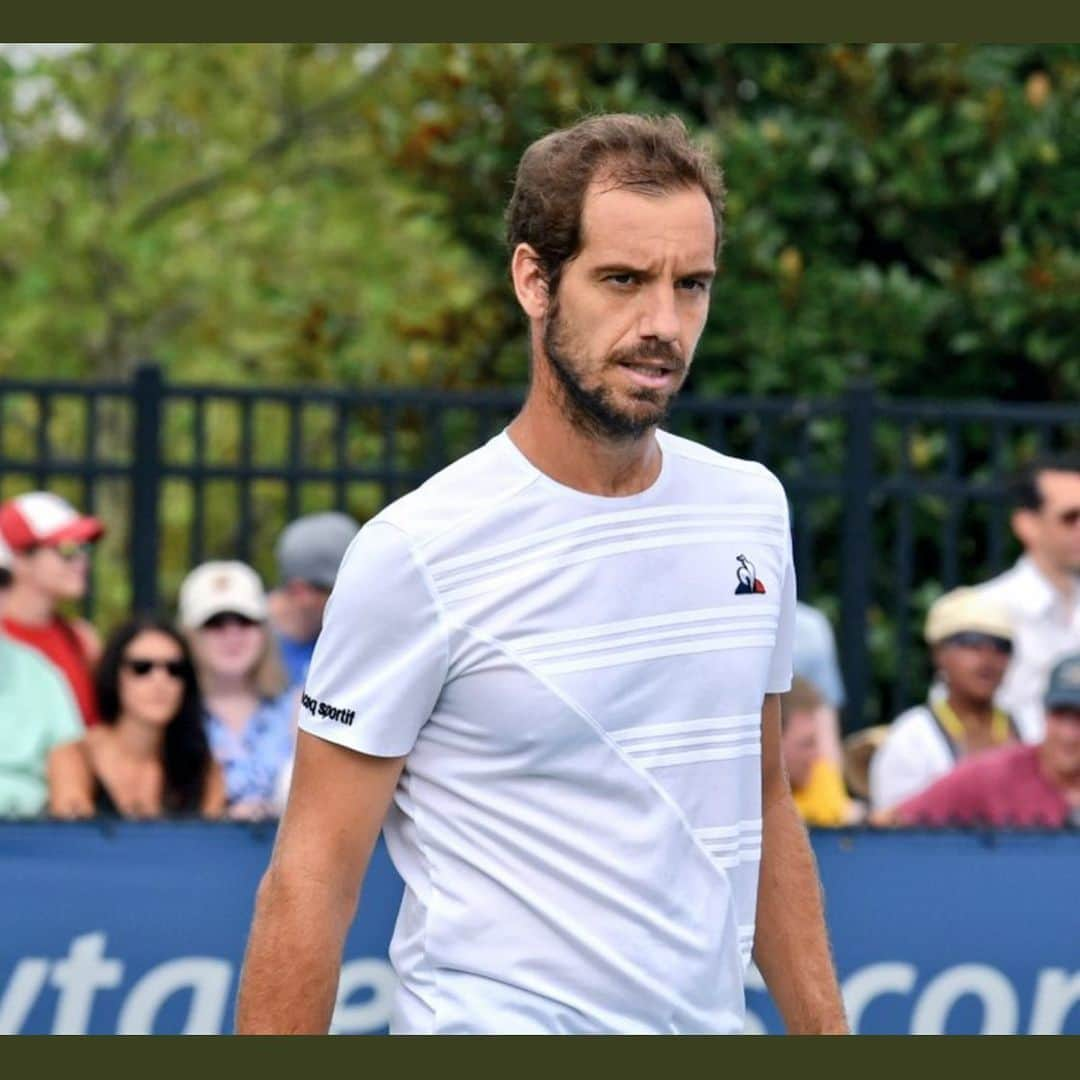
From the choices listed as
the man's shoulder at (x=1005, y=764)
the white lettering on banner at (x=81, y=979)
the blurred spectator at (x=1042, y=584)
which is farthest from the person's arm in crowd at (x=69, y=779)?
the blurred spectator at (x=1042, y=584)

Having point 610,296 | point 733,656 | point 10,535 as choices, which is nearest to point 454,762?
point 733,656

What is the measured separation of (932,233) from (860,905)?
19.3 feet

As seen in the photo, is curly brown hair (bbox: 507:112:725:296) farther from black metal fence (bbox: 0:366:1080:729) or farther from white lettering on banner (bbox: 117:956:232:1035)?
black metal fence (bbox: 0:366:1080:729)

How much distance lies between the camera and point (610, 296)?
10.8 ft

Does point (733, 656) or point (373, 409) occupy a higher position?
point (733, 656)

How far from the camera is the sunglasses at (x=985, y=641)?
25.8 feet

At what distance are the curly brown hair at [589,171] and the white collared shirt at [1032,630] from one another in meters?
5.31

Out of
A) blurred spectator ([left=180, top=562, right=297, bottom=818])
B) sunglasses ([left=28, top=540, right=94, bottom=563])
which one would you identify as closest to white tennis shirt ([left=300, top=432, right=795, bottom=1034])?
blurred spectator ([left=180, top=562, right=297, bottom=818])

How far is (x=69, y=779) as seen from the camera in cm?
713

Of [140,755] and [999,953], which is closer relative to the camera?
[999,953]

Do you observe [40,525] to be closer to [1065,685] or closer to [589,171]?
[1065,685]

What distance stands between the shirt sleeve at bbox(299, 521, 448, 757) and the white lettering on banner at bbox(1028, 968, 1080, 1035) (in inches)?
137
